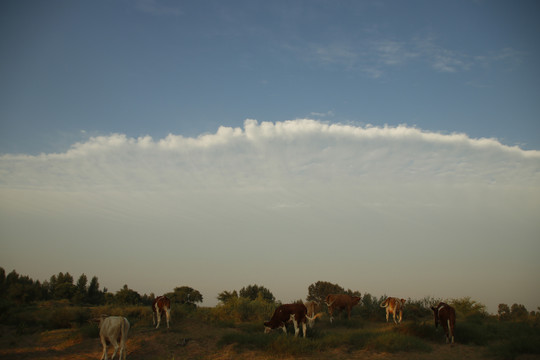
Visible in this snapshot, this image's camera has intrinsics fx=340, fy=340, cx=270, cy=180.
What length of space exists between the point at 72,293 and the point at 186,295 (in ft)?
52.5

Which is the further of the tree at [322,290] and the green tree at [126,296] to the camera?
the tree at [322,290]

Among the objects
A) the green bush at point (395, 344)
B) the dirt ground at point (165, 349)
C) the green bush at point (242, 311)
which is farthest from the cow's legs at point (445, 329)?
the green bush at point (242, 311)

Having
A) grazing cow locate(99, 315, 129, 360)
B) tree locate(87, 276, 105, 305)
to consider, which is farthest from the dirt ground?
tree locate(87, 276, 105, 305)

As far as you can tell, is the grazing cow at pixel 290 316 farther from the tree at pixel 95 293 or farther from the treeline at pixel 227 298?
the tree at pixel 95 293

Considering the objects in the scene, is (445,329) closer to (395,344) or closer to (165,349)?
(395,344)

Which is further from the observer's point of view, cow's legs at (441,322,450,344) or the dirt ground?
cow's legs at (441,322,450,344)

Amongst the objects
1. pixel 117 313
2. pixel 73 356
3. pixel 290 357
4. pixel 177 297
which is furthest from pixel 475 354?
pixel 177 297


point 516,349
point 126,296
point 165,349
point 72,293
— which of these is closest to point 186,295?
point 126,296

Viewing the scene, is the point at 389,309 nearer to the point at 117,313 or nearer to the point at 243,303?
the point at 243,303

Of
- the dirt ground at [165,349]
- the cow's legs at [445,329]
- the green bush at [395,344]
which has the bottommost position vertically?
the dirt ground at [165,349]

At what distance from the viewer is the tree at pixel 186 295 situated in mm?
39369

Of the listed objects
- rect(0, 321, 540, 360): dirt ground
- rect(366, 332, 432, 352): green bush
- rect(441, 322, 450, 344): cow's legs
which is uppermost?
rect(441, 322, 450, 344): cow's legs

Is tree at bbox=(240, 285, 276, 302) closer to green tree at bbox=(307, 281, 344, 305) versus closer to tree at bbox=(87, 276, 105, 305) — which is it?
green tree at bbox=(307, 281, 344, 305)

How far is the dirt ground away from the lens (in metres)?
11.4
